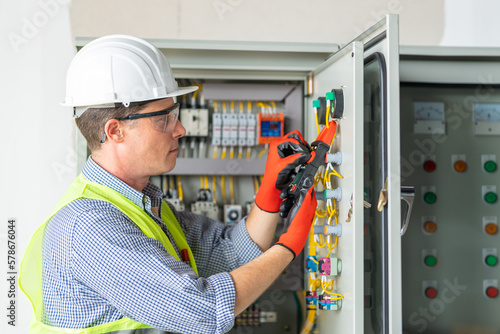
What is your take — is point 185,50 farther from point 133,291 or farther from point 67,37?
point 133,291

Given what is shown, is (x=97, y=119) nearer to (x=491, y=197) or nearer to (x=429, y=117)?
(x=429, y=117)

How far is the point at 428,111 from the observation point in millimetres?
2090

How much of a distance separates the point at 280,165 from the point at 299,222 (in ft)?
0.69

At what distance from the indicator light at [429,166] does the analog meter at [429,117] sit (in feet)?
0.40

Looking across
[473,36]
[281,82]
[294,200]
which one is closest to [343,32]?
[281,82]

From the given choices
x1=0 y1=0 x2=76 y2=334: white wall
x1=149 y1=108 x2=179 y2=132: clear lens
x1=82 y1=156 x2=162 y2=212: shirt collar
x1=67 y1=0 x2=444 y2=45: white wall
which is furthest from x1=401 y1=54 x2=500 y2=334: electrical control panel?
x1=0 y1=0 x2=76 y2=334: white wall

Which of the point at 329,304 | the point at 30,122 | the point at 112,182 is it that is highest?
the point at 30,122

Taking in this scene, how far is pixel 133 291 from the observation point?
3.57 feet

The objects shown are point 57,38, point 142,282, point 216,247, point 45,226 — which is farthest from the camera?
point 57,38

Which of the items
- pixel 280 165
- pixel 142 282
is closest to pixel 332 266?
pixel 280 165

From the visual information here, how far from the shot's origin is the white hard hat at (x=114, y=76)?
132 cm

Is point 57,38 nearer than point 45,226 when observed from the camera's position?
No

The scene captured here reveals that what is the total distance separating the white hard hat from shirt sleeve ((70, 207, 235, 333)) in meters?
0.34

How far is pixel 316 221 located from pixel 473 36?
131 centimetres
